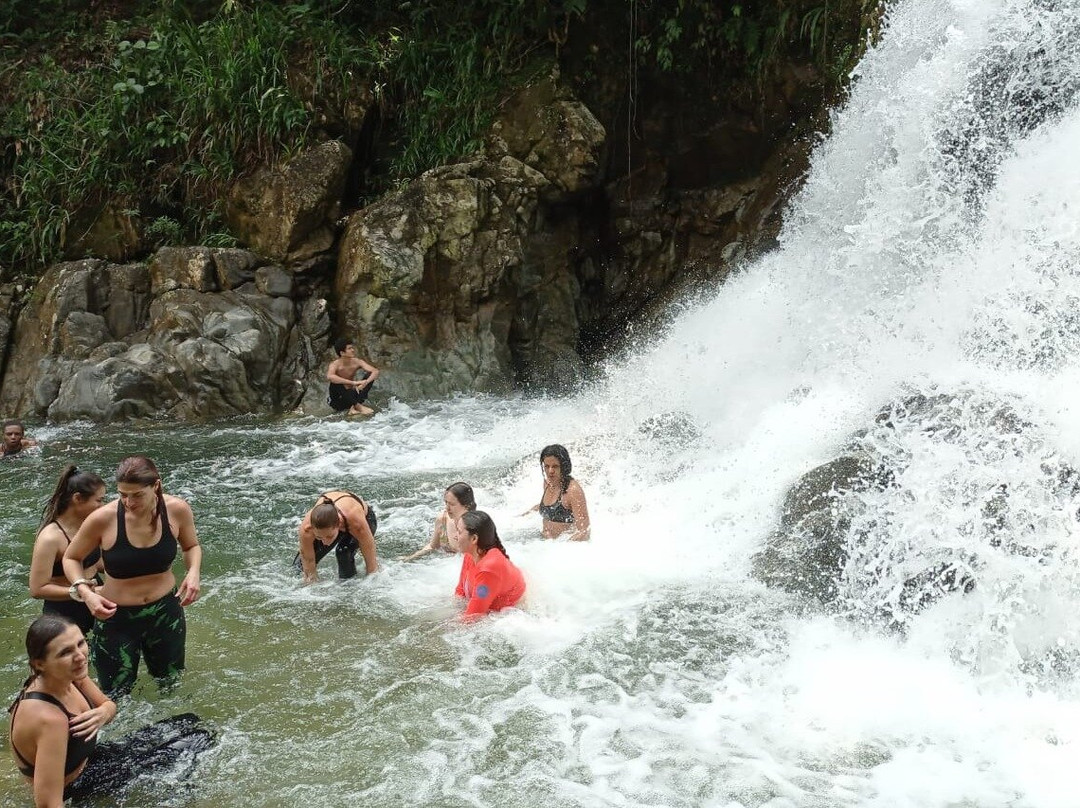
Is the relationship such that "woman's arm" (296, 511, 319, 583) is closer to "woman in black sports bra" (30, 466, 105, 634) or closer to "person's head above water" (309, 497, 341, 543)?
"person's head above water" (309, 497, 341, 543)

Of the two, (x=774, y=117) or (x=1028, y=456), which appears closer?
(x=1028, y=456)

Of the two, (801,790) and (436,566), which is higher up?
(436,566)

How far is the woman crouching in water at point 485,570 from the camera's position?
20.0 ft

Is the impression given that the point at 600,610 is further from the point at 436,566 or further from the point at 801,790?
the point at 801,790

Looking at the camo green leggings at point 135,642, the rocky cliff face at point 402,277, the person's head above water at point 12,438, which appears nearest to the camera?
the camo green leggings at point 135,642

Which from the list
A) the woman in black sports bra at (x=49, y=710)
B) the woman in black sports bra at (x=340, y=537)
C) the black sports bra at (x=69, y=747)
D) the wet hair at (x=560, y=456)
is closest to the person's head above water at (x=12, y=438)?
the woman in black sports bra at (x=340, y=537)

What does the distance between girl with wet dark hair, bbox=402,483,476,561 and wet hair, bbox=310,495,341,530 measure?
2.56ft

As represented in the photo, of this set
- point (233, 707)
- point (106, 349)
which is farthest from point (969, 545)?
point (106, 349)

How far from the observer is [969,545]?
6.20 metres

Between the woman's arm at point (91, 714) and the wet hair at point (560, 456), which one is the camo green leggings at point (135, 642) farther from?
the wet hair at point (560, 456)

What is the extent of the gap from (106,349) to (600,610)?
877cm

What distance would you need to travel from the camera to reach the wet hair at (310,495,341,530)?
671 centimetres

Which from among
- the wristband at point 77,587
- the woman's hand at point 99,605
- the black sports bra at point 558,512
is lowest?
the woman's hand at point 99,605

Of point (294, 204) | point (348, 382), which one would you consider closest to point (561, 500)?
point (348, 382)
